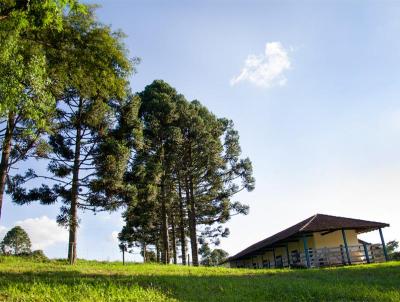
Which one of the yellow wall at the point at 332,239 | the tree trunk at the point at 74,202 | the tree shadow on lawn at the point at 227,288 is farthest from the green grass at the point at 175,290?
the yellow wall at the point at 332,239

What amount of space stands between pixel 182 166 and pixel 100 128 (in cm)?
1090

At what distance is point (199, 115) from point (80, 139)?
46.7ft

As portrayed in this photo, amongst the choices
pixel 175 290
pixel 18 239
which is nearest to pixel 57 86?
pixel 175 290

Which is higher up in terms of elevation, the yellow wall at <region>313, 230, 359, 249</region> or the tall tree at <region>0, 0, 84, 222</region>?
the tall tree at <region>0, 0, 84, 222</region>

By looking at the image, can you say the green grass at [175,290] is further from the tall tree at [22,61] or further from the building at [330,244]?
the building at [330,244]

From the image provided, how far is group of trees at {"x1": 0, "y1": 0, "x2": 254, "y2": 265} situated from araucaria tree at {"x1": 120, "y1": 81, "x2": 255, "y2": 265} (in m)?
0.09

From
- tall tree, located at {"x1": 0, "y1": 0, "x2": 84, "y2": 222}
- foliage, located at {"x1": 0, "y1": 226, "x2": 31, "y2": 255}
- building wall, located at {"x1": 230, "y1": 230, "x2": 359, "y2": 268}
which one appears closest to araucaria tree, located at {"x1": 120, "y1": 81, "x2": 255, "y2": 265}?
building wall, located at {"x1": 230, "y1": 230, "x2": 359, "y2": 268}

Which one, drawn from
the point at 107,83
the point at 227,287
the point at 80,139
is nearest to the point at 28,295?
the point at 227,287

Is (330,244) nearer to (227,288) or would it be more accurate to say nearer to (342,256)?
(342,256)

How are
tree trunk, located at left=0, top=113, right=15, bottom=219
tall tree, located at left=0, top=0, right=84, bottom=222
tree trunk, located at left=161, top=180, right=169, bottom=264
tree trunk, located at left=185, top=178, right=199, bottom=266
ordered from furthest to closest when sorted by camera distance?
tree trunk, located at left=185, top=178, right=199, bottom=266
tree trunk, located at left=161, top=180, right=169, bottom=264
tree trunk, located at left=0, top=113, right=15, bottom=219
tall tree, located at left=0, top=0, right=84, bottom=222

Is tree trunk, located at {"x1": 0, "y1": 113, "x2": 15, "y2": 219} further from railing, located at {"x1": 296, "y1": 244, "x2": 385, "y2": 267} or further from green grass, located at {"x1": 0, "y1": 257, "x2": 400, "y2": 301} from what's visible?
railing, located at {"x1": 296, "y1": 244, "x2": 385, "y2": 267}

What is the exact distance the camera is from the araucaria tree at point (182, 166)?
26703 mm

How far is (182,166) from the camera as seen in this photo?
31312mm

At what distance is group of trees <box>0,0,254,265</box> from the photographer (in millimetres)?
10156
